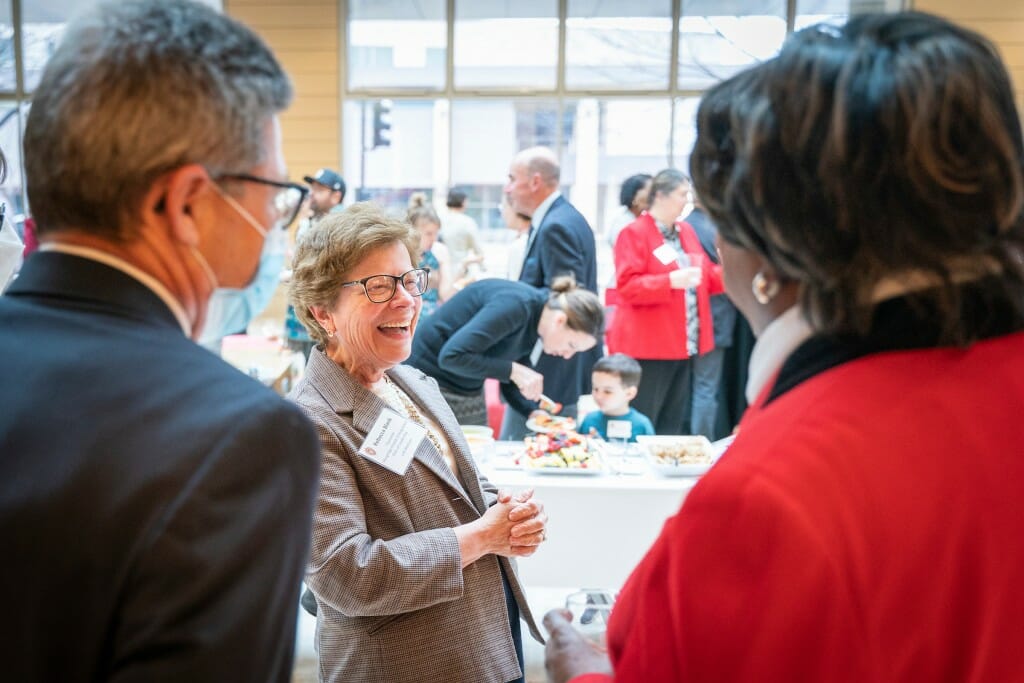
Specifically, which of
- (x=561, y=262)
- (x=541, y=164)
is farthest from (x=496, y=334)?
(x=541, y=164)

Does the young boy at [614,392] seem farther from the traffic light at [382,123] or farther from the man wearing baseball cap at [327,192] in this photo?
the traffic light at [382,123]

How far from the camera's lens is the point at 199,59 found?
2.13 feet

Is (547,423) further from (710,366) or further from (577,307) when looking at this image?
(710,366)

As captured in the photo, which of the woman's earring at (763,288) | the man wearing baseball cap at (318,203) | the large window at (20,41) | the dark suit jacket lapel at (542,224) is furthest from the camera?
the large window at (20,41)

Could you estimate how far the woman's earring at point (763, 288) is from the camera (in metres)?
0.69

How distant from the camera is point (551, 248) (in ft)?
11.8

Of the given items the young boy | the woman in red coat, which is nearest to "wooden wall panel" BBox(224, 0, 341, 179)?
the young boy

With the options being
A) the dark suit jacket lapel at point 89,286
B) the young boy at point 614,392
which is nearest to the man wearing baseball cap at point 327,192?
→ the young boy at point 614,392

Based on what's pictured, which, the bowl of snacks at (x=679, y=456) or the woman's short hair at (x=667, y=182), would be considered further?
the woman's short hair at (x=667, y=182)

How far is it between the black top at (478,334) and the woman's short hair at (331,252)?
121 centimetres

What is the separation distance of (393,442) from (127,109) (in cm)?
90

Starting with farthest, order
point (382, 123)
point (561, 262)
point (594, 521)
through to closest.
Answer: point (382, 123), point (561, 262), point (594, 521)

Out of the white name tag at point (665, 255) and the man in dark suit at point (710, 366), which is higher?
the white name tag at point (665, 255)

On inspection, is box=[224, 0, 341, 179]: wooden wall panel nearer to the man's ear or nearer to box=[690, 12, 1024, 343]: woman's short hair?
the man's ear
